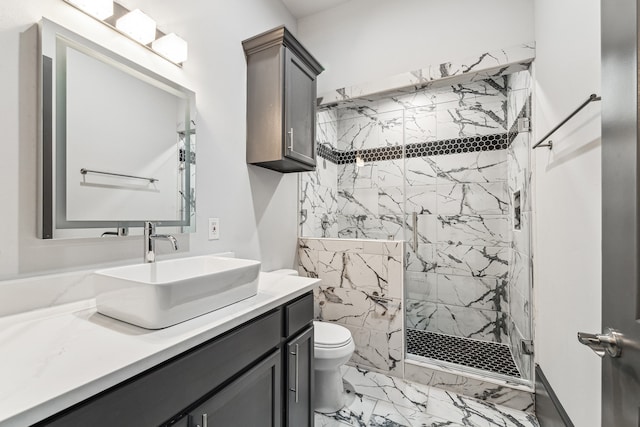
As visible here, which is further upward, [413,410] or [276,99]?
[276,99]

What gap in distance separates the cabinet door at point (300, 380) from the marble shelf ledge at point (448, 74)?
180 cm

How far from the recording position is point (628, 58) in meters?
0.56

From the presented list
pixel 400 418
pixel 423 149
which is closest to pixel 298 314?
pixel 400 418

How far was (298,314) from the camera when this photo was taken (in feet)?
4.18

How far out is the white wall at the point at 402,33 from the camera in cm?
186

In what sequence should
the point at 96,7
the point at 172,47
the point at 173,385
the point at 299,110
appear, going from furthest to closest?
the point at 299,110 < the point at 172,47 < the point at 96,7 < the point at 173,385

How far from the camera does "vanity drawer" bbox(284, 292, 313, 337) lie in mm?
1193

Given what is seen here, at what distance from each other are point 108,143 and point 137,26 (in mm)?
525

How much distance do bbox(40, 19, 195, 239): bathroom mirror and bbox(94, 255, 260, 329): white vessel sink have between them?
27cm

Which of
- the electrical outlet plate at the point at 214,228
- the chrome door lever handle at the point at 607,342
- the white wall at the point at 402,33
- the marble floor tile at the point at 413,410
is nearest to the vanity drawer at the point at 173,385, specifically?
the electrical outlet plate at the point at 214,228

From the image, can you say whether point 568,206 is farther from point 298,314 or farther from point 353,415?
point 353,415

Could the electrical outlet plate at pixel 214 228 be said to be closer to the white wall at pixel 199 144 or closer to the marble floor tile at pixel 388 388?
the white wall at pixel 199 144

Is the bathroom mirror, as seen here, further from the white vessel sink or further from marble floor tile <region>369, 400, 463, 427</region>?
marble floor tile <region>369, 400, 463, 427</region>

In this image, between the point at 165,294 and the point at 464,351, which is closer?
the point at 165,294
